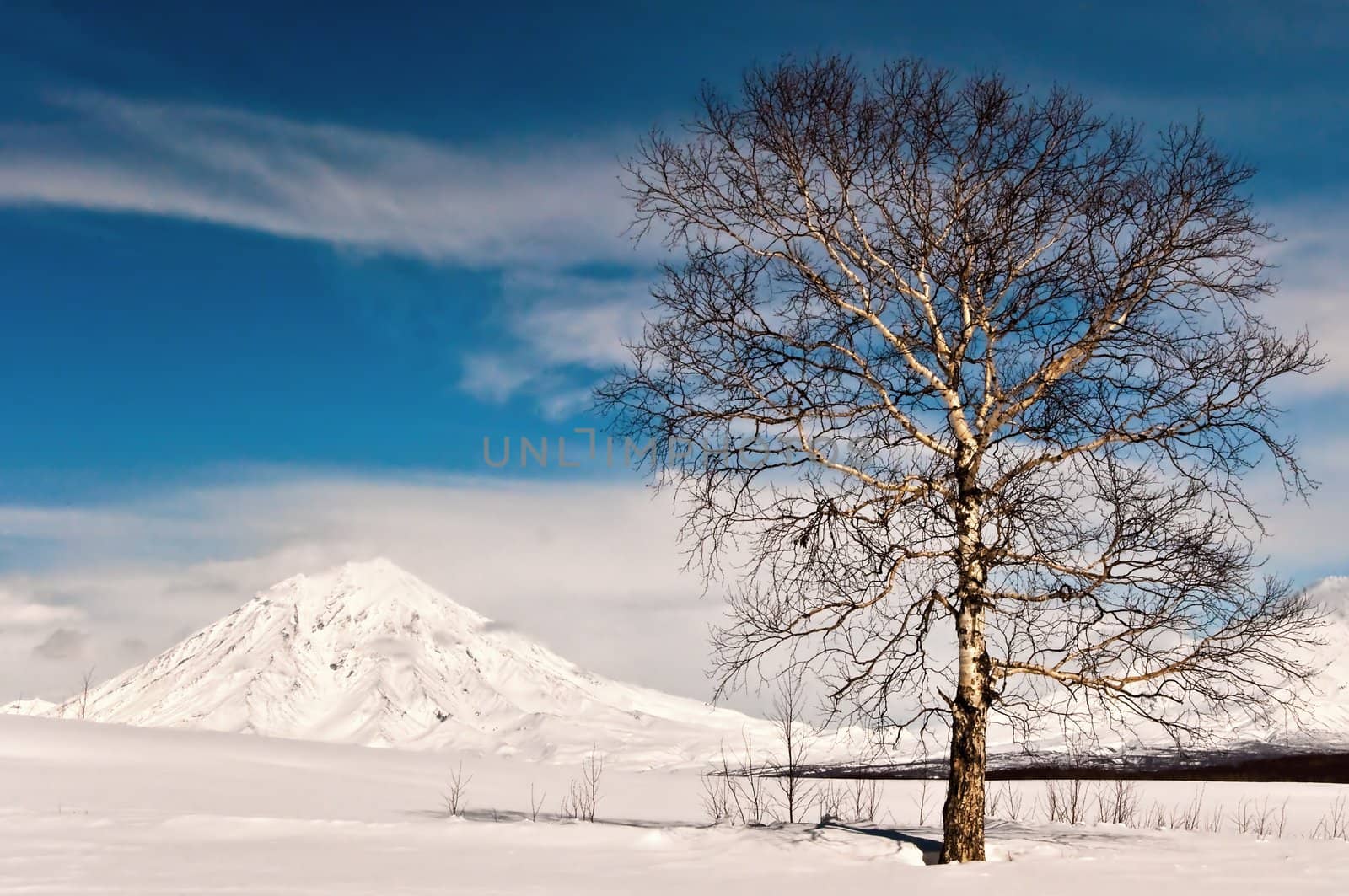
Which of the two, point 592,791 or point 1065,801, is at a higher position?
point 1065,801

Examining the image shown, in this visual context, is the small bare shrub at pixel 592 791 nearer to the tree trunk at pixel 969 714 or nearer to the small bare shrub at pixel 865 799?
the tree trunk at pixel 969 714

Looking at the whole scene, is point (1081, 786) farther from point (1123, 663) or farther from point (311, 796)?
point (311, 796)

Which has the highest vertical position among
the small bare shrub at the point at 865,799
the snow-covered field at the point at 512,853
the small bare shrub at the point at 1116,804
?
the snow-covered field at the point at 512,853

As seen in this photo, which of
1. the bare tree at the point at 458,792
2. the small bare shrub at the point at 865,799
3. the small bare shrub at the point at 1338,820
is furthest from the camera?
the small bare shrub at the point at 865,799

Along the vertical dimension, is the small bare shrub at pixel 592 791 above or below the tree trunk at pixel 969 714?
below

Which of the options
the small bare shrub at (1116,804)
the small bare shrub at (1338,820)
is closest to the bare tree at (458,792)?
the small bare shrub at (1116,804)

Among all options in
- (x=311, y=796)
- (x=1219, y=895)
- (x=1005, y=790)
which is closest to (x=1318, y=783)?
(x=1005, y=790)

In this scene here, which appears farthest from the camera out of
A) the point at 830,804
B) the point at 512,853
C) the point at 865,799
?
the point at 865,799

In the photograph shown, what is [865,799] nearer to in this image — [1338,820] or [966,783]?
[1338,820]

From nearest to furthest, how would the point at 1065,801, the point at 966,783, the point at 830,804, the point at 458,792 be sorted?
the point at 966,783, the point at 458,792, the point at 830,804, the point at 1065,801

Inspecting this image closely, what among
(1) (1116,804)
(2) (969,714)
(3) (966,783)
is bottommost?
(1) (1116,804)

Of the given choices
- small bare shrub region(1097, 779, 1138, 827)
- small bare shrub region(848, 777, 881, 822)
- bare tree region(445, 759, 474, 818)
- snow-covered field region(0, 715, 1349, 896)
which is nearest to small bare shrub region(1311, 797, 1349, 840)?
snow-covered field region(0, 715, 1349, 896)

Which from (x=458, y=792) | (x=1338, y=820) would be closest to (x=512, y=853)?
(x=458, y=792)

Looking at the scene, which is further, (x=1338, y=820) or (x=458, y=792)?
(x=1338, y=820)
